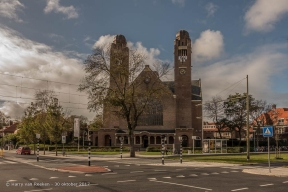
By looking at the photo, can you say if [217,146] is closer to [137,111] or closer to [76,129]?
[137,111]

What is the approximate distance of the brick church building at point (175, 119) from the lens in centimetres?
7644

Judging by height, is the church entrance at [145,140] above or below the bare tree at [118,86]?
below

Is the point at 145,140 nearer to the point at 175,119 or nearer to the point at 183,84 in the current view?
the point at 175,119

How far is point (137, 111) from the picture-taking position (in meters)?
40.1

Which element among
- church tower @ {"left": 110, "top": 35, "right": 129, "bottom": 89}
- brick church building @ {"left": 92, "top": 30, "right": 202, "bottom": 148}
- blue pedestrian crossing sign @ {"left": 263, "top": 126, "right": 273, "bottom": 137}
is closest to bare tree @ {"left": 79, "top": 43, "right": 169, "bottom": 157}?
church tower @ {"left": 110, "top": 35, "right": 129, "bottom": 89}

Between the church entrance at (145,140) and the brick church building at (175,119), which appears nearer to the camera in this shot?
the brick church building at (175,119)

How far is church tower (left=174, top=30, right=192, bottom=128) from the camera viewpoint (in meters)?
78.2

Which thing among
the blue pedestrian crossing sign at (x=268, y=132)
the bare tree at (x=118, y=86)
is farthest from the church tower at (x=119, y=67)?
the blue pedestrian crossing sign at (x=268, y=132)

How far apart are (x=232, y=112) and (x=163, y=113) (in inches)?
656

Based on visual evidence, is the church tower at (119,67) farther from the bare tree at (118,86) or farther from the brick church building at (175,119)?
the brick church building at (175,119)

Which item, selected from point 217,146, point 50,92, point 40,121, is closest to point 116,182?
Answer: point 217,146

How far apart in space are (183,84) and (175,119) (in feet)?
29.1

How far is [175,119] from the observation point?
256 feet

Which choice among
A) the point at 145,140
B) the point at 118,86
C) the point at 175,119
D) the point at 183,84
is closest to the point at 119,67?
the point at 118,86
